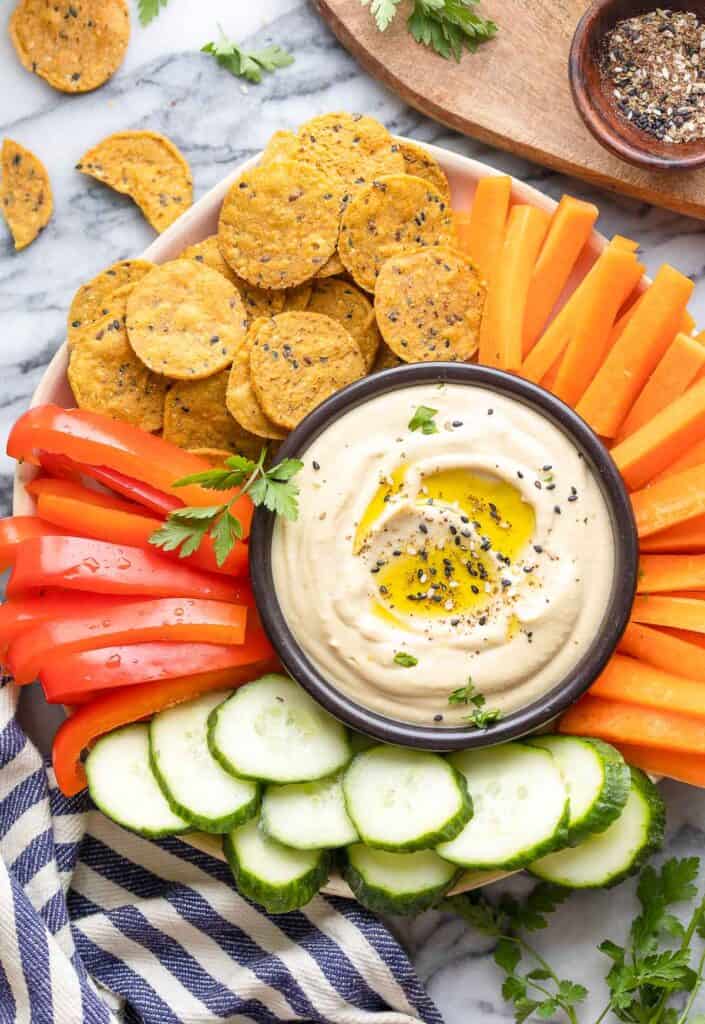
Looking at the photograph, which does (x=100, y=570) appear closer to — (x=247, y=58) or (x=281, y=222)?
(x=281, y=222)

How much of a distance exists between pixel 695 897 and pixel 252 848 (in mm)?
1222

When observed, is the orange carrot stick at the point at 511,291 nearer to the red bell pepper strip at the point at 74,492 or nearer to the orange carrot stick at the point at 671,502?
the orange carrot stick at the point at 671,502

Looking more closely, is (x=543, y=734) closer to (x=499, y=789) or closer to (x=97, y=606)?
(x=499, y=789)

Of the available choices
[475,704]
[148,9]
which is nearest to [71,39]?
[148,9]

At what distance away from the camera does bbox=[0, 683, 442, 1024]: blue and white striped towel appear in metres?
2.91

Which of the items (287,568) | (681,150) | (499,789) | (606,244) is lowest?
(499,789)

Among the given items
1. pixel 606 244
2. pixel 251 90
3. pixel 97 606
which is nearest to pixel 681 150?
pixel 606 244

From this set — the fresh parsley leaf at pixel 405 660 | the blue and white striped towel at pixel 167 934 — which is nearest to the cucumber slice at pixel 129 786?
the blue and white striped towel at pixel 167 934

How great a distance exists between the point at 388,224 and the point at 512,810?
1.46 m

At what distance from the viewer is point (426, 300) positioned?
2812mm

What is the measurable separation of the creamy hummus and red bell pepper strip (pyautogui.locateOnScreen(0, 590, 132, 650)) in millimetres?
→ 515

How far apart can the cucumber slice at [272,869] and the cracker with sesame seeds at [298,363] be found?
3.33 feet

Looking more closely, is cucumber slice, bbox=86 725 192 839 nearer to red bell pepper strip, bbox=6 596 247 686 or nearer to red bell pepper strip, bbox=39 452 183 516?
red bell pepper strip, bbox=6 596 247 686

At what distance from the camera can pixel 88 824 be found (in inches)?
118
